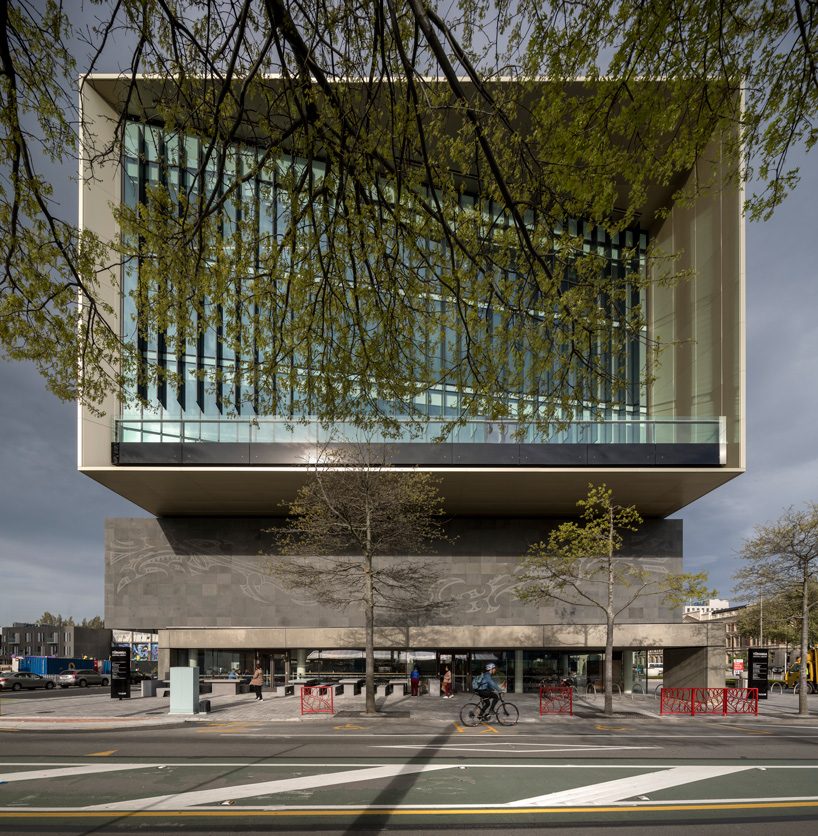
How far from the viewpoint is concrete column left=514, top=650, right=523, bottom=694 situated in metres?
34.3

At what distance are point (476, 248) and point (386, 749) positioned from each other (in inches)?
443

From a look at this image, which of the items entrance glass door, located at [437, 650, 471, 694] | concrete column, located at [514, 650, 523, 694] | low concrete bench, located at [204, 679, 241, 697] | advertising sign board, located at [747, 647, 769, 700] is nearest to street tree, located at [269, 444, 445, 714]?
entrance glass door, located at [437, 650, 471, 694]

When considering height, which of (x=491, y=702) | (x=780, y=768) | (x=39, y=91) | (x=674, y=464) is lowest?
(x=491, y=702)

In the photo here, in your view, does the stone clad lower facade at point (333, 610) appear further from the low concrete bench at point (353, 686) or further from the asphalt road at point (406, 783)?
the asphalt road at point (406, 783)

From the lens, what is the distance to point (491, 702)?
19.6 meters

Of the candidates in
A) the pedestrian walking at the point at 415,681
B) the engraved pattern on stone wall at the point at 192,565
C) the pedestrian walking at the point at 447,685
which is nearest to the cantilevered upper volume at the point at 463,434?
the engraved pattern on stone wall at the point at 192,565

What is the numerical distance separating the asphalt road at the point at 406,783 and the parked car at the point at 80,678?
32.7 metres

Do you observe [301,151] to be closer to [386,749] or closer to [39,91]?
[39,91]

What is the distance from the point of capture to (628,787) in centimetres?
1018

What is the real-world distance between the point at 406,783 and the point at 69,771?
18.7 ft

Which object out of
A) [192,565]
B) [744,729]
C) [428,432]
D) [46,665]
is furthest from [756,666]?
[46,665]

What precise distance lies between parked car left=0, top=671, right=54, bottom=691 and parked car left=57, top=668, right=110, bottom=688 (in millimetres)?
761

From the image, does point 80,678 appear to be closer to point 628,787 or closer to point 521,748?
point 521,748

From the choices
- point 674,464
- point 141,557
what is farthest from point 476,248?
point 141,557
